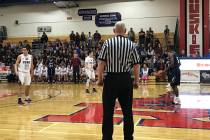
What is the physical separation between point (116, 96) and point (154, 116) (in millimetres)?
3677

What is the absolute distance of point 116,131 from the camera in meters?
7.15

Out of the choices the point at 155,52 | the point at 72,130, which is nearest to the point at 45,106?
the point at 72,130

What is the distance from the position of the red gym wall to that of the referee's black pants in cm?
1681

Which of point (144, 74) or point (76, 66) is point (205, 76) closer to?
point (144, 74)

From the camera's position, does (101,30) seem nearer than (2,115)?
No

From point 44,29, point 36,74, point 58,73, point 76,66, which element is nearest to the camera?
point 76,66

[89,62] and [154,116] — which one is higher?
[89,62]

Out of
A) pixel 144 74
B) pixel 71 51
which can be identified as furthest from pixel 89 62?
pixel 71 51

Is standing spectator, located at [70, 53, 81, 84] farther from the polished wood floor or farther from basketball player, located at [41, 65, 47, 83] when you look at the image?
the polished wood floor

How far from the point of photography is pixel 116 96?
5387mm

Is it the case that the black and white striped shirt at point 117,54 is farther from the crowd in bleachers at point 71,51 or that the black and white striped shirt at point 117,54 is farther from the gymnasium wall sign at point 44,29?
the gymnasium wall sign at point 44,29

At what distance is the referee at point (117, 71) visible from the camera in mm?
5281

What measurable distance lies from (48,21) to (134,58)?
2425 cm

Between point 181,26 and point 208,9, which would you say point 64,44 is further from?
point 208,9
